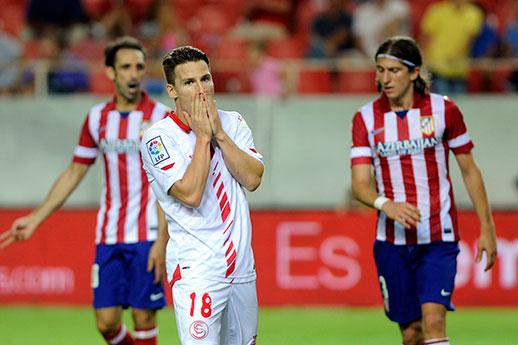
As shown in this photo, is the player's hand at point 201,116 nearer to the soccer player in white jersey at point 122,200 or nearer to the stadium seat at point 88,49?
the soccer player in white jersey at point 122,200

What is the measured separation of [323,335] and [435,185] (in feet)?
12.7

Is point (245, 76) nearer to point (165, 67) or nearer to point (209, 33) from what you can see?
point (209, 33)

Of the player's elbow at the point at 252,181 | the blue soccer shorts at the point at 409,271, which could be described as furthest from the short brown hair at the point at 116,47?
the player's elbow at the point at 252,181

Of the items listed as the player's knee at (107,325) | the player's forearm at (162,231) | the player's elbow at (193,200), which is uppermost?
the player's elbow at (193,200)

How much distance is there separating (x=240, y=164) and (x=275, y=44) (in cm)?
957

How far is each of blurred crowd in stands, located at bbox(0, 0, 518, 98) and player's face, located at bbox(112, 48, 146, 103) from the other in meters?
5.61

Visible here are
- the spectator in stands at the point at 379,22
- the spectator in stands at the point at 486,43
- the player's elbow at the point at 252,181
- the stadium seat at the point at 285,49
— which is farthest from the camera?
the stadium seat at the point at 285,49

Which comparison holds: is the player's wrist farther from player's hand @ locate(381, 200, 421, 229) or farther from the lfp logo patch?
the lfp logo patch

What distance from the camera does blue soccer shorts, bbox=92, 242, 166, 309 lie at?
885 centimetres

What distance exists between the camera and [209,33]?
52.4ft

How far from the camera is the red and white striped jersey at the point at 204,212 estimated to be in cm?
647

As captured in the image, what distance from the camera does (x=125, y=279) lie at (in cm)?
903

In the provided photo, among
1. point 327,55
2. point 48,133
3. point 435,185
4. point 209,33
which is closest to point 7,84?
point 48,133

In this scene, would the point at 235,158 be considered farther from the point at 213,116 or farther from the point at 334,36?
the point at 334,36
